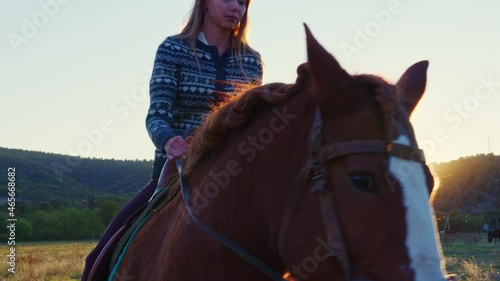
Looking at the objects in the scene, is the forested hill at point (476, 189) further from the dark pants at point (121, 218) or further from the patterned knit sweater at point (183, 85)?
the dark pants at point (121, 218)

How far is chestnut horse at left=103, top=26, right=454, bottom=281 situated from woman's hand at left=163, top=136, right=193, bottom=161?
20cm

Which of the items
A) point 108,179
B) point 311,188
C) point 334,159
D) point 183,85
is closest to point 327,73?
point 334,159

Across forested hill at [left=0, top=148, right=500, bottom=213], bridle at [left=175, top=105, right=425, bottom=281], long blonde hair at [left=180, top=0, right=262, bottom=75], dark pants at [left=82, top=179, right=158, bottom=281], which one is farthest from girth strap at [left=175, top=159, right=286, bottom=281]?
forested hill at [left=0, top=148, right=500, bottom=213]

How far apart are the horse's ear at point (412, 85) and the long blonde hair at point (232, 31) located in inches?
69.1

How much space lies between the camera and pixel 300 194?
2.46 m

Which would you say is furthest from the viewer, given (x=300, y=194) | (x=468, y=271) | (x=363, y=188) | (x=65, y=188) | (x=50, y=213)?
(x=65, y=188)

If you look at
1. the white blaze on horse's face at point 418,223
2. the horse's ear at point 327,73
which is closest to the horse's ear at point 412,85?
the horse's ear at point 327,73

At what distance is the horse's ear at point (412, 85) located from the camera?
8.46 ft

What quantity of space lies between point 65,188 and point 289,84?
84550 millimetres

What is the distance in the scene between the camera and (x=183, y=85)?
4070 millimetres

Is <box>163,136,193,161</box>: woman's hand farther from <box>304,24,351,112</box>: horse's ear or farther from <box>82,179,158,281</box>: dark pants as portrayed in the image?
<box>304,24,351,112</box>: horse's ear

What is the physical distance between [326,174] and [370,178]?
8.0 inches

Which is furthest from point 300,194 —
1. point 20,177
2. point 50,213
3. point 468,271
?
point 20,177

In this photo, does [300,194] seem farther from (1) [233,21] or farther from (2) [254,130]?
(1) [233,21]
